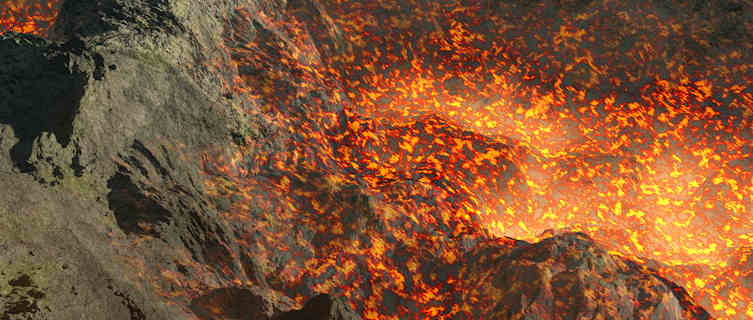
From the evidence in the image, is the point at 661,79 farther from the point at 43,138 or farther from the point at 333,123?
the point at 43,138

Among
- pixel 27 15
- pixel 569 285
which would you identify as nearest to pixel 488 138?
pixel 569 285

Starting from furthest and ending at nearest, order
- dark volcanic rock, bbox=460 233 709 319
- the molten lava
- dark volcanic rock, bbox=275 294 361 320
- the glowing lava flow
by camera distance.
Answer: the glowing lava flow
the molten lava
dark volcanic rock, bbox=460 233 709 319
dark volcanic rock, bbox=275 294 361 320

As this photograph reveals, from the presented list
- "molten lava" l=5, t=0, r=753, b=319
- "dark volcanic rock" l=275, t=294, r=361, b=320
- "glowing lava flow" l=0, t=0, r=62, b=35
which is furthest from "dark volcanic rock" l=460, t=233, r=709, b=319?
"glowing lava flow" l=0, t=0, r=62, b=35

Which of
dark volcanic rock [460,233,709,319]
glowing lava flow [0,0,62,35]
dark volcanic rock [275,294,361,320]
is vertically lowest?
dark volcanic rock [460,233,709,319]

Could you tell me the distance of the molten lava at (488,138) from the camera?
7.50 meters

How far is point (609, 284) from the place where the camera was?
22.4 feet

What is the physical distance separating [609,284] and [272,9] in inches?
330

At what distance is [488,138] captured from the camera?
1083 centimetres

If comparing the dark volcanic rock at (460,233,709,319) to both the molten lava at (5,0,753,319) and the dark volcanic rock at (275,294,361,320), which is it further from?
the dark volcanic rock at (275,294,361,320)

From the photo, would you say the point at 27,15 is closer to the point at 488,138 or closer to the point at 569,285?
the point at 488,138

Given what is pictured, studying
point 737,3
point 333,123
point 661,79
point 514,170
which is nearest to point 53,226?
point 333,123

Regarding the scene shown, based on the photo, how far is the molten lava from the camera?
7496 mm

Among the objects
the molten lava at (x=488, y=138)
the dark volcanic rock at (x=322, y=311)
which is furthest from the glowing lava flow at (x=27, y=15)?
the dark volcanic rock at (x=322, y=311)

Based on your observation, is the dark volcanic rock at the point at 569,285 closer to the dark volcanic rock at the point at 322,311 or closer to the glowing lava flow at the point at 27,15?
the dark volcanic rock at the point at 322,311
